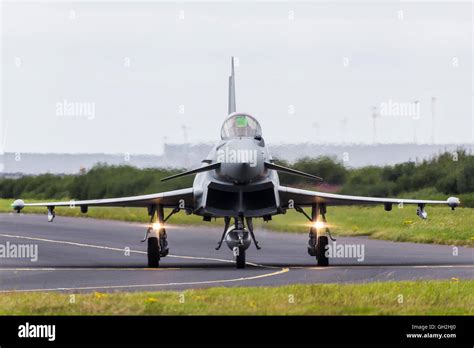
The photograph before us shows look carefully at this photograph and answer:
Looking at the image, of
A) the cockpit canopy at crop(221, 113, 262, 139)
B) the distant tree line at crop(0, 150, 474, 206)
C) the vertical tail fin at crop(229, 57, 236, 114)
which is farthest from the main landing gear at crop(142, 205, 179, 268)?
the distant tree line at crop(0, 150, 474, 206)

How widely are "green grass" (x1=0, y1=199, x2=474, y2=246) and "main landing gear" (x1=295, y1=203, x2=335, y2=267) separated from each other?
5.22 meters

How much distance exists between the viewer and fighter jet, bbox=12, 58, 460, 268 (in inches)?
1089

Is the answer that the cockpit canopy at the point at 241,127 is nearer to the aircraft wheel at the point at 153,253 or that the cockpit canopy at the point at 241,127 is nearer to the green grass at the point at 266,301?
the aircraft wheel at the point at 153,253

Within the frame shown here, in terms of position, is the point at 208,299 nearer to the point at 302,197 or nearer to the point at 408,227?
the point at 302,197

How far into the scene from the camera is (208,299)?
20141 mm

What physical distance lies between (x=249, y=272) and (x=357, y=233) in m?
16.2

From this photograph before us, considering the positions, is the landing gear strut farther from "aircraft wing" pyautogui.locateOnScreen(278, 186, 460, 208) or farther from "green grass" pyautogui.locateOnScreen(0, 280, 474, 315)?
"green grass" pyautogui.locateOnScreen(0, 280, 474, 315)

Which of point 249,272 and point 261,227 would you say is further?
point 261,227

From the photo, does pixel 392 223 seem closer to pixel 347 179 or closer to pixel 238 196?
pixel 347 179

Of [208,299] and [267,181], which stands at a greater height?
[267,181]

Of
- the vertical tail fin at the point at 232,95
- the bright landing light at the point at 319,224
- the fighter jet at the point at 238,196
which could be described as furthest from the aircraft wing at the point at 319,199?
the vertical tail fin at the point at 232,95

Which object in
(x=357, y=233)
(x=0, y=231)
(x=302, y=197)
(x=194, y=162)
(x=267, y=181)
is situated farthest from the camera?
(x=0, y=231)
